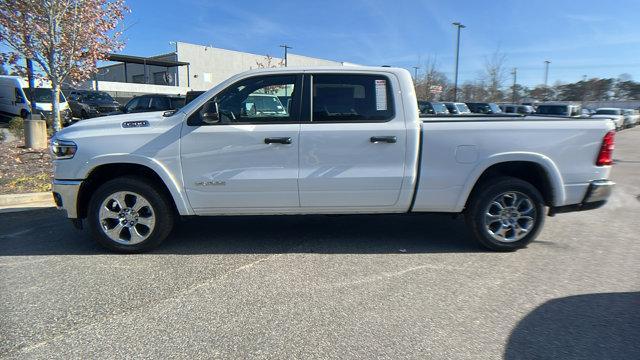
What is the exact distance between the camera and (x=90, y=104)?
22844 mm

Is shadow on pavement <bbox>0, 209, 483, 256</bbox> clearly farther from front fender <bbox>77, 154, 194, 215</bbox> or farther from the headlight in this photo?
the headlight

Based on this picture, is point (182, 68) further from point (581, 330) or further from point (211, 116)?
point (581, 330)

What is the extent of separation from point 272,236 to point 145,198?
1532 mm

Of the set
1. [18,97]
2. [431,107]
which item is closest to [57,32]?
[18,97]

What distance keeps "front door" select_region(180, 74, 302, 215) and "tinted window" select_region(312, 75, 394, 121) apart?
0.25 metres

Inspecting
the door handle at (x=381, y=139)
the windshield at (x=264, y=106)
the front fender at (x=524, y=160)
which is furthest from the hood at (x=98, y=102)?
the front fender at (x=524, y=160)

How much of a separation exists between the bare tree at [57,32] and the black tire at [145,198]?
272 inches

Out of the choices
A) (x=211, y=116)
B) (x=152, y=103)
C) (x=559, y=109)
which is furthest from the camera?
(x=559, y=109)

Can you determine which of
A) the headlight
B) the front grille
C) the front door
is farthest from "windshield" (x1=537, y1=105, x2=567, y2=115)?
the headlight

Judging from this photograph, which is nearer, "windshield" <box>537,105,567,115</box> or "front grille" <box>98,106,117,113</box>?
"front grille" <box>98,106,117,113</box>

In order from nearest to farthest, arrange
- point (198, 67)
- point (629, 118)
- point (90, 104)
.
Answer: point (90, 104) → point (629, 118) → point (198, 67)

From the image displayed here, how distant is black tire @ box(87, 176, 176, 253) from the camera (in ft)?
15.1

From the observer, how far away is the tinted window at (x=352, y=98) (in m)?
4.57

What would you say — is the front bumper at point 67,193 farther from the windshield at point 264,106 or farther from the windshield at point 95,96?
the windshield at point 95,96
